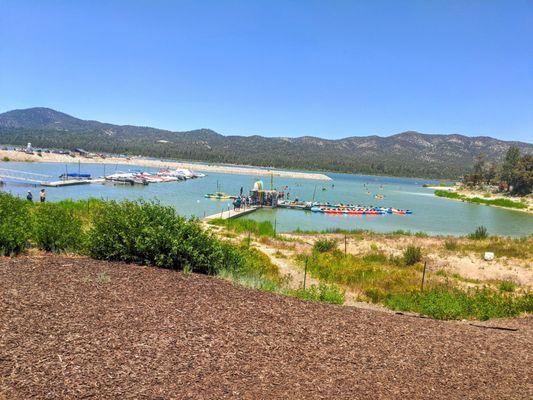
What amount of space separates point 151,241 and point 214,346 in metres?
4.58

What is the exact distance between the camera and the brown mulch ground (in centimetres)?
521

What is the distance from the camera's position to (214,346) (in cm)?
632

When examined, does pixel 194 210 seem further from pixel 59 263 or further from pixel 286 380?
pixel 286 380

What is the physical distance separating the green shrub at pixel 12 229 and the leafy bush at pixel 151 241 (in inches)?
56.6

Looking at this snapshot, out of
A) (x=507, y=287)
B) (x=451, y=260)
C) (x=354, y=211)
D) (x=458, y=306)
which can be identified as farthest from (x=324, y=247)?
(x=354, y=211)

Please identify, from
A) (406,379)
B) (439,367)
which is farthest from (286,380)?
(439,367)

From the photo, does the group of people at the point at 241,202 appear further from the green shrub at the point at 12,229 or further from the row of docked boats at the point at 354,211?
the green shrub at the point at 12,229

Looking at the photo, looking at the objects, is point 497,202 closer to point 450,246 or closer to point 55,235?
point 450,246

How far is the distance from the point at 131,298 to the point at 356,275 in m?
12.7

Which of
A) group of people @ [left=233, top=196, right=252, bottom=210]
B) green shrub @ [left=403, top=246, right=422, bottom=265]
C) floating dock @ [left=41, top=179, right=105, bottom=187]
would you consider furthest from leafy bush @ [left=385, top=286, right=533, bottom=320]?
floating dock @ [left=41, top=179, right=105, bottom=187]

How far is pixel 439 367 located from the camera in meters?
6.62

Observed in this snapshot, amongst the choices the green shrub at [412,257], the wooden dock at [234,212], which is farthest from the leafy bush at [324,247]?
the wooden dock at [234,212]

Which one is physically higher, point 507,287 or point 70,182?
point 507,287

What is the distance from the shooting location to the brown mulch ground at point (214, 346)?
5.21 meters
